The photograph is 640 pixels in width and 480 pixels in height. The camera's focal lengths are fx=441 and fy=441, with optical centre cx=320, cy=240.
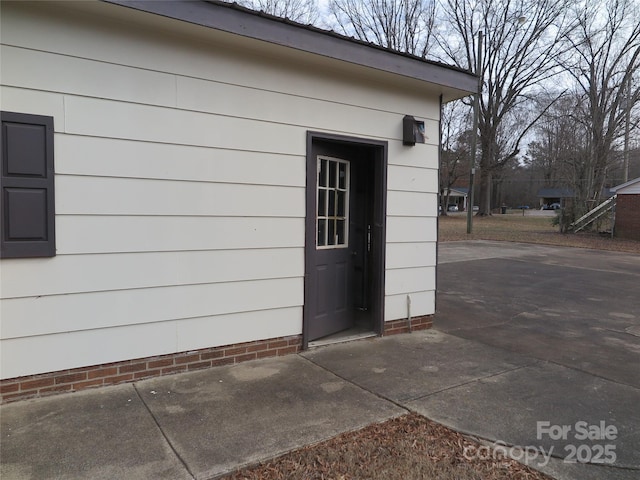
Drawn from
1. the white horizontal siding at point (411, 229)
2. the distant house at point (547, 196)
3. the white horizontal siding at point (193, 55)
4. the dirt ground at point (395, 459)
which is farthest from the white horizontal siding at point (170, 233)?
the distant house at point (547, 196)

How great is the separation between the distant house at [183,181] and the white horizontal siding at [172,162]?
0.01 metres

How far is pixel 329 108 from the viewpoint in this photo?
173 inches

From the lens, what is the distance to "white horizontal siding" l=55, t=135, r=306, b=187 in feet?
10.6

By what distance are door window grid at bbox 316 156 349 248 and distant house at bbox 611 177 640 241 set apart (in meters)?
18.5

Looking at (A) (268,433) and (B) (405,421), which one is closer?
(A) (268,433)

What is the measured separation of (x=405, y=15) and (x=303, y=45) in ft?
87.6

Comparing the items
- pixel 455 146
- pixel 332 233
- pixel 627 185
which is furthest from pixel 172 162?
pixel 455 146

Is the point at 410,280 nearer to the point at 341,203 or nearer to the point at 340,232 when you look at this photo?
the point at 340,232

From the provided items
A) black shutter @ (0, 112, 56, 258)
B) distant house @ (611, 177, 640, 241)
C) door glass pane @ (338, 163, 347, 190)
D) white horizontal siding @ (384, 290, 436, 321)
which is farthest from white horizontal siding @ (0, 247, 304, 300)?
distant house @ (611, 177, 640, 241)

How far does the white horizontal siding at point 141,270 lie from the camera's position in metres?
3.12

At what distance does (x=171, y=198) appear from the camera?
11.9 feet

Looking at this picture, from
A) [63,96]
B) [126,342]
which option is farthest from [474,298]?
[63,96]

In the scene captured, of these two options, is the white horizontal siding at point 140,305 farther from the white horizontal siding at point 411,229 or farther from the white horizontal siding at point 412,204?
the white horizontal siding at point 412,204

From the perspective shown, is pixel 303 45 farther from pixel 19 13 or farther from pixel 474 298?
pixel 474 298
